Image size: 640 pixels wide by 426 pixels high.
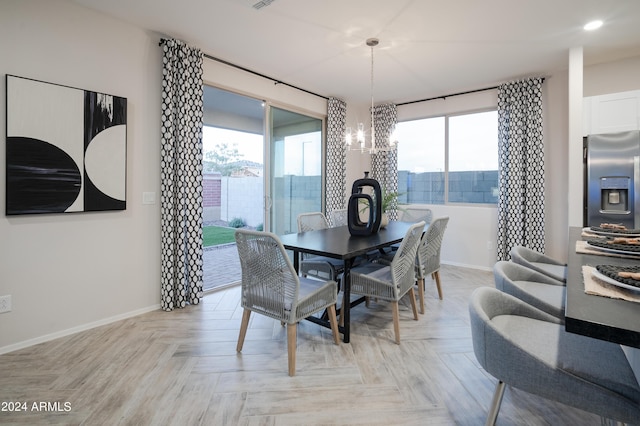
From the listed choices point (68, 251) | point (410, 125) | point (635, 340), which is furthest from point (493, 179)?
point (68, 251)

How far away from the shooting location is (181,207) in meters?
3.20

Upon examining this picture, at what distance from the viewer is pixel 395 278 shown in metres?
2.44

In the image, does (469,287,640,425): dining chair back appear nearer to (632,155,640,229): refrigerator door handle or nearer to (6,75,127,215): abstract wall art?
(632,155,640,229): refrigerator door handle

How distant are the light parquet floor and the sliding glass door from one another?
2.05 m

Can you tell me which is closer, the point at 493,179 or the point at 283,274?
the point at 283,274

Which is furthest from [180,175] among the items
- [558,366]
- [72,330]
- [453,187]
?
[453,187]

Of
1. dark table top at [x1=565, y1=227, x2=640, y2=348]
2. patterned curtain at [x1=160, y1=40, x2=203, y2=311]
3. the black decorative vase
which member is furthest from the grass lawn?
dark table top at [x1=565, y1=227, x2=640, y2=348]

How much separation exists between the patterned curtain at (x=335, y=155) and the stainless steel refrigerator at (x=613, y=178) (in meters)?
3.20

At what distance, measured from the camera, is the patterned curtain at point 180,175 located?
310cm

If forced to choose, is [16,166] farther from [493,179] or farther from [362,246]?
[493,179]

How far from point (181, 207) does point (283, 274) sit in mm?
1733

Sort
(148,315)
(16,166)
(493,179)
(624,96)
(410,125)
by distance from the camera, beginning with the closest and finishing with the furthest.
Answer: (16,166), (148,315), (624,96), (493,179), (410,125)

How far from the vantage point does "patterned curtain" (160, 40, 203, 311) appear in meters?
3.10

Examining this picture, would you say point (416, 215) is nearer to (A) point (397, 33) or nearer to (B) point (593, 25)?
(A) point (397, 33)
